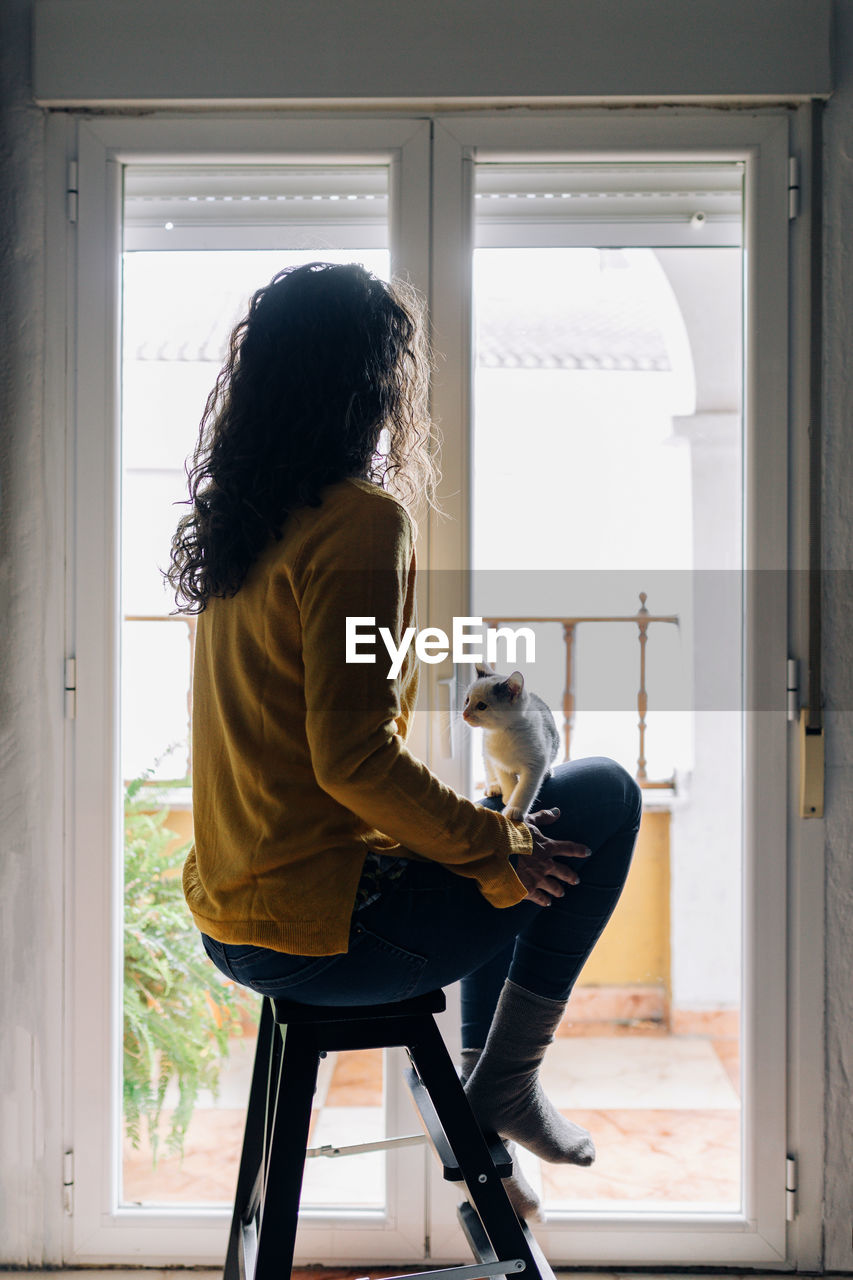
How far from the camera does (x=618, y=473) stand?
1.70m

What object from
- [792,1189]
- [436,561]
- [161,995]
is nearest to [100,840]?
[161,995]

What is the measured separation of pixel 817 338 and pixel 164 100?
3.78 feet

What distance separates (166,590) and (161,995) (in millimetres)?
723

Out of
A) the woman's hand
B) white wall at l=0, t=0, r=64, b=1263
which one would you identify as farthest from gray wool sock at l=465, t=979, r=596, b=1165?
white wall at l=0, t=0, r=64, b=1263

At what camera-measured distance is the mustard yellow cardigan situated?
3.05 ft

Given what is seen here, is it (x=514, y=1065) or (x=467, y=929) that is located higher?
(x=467, y=929)

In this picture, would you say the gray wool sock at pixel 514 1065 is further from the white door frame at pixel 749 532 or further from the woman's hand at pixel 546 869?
the white door frame at pixel 749 532

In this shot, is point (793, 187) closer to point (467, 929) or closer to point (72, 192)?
point (72, 192)

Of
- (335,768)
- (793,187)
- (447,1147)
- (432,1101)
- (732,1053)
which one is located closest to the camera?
(335,768)

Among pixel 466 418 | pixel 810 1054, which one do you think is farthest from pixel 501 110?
pixel 810 1054

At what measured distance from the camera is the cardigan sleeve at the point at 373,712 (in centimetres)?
92

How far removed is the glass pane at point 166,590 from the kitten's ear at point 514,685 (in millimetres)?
784

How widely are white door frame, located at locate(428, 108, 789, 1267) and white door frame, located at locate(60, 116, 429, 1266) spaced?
21 cm

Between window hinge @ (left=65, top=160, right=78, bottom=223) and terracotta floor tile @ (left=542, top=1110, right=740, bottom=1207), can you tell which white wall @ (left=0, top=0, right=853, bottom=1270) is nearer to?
window hinge @ (left=65, top=160, right=78, bottom=223)
